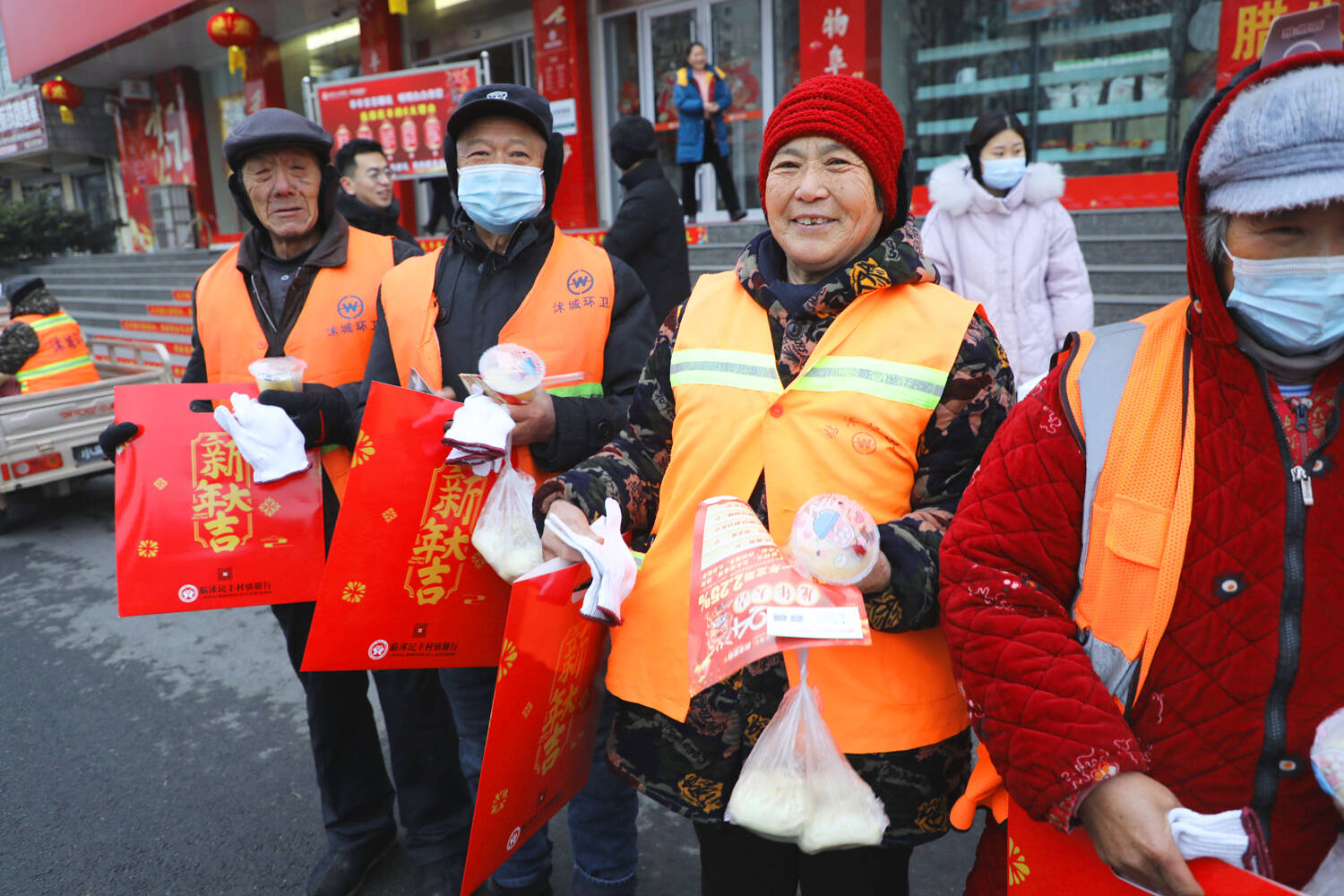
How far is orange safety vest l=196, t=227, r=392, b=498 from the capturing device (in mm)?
2436

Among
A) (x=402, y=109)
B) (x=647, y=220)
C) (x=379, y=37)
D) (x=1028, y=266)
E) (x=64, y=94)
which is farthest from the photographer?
(x=64, y=94)

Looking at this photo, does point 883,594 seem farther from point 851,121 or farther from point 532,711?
point 851,121

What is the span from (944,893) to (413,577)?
1781 mm

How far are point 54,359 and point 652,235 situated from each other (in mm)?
4657

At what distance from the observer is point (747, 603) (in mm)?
1226

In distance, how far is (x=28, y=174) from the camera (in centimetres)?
2717

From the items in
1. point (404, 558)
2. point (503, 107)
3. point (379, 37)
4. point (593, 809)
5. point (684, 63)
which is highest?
point (379, 37)

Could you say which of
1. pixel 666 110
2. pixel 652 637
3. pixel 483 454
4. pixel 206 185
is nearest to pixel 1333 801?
pixel 652 637

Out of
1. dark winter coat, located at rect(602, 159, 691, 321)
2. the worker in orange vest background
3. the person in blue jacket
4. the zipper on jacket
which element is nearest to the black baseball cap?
the zipper on jacket

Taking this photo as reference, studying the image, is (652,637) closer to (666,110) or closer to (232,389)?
(232,389)

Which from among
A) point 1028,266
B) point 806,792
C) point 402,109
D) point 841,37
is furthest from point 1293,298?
point 841,37

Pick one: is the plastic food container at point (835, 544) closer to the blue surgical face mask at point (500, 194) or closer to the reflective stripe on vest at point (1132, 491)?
the reflective stripe on vest at point (1132, 491)

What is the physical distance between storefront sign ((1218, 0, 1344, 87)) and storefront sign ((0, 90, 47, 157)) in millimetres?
25362

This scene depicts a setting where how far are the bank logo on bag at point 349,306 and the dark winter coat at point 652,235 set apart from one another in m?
2.22
